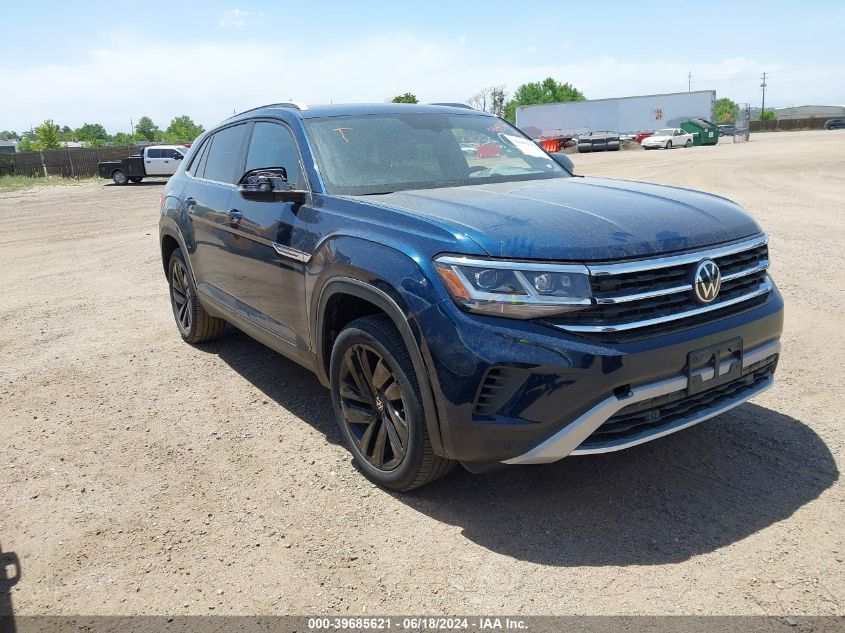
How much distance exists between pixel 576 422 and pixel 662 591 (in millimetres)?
698

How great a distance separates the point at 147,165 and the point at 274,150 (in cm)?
3101

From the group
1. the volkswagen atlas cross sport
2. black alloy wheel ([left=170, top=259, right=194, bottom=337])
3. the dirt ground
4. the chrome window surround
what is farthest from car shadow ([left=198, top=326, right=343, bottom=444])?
the chrome window surround

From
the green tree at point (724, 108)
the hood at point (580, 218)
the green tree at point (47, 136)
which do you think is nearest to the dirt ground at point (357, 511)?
the hood at point (580, 218)

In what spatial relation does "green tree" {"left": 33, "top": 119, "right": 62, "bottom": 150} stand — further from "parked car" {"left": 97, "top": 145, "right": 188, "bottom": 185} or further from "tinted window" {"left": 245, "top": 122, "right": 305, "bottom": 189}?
"tinted window" {"left": 245, "top": 122, "right": 305, "bottom": 189}

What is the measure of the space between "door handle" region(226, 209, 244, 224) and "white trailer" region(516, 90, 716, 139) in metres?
48.6

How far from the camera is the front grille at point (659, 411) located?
2.96 metres

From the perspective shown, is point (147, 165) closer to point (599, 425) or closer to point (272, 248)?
point (272, 248)

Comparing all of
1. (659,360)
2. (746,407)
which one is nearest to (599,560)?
(659,360)

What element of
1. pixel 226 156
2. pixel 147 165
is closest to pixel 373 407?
pixel 226 156

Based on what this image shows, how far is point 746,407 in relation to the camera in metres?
4.37

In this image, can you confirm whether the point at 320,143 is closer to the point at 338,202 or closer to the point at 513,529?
the point at 338,202

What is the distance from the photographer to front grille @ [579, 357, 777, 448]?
296 cm

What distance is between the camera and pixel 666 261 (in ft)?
9.89

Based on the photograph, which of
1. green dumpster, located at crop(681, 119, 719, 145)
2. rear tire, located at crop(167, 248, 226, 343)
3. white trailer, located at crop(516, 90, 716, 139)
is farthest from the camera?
white trailer, located at crop(516, 90, 716, 139)
